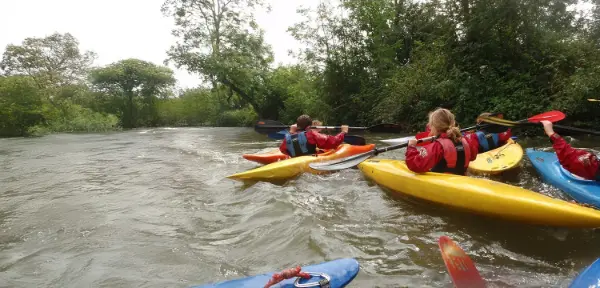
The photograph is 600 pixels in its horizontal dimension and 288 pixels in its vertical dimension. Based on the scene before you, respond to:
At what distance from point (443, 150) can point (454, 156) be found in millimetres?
115

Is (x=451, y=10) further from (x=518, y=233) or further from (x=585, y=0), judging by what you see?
(x=518, y=233)

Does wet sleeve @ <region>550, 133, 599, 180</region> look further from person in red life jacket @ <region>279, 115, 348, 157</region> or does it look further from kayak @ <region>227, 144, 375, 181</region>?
person in red life jacket @ <region>279, 115, 348, 157</region>

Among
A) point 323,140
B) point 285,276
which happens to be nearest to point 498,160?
point 323,140

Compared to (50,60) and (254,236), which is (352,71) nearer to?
(254,236)

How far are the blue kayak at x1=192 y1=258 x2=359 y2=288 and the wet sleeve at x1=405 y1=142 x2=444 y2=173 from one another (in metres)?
1.70

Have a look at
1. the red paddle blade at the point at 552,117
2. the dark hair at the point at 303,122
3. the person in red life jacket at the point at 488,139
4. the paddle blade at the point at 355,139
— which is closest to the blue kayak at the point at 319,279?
the red paddle blade at the point at 552,117

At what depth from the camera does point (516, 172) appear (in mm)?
4273

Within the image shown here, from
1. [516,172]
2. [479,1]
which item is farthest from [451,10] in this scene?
[516,172]

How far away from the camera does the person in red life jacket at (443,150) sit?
9.84 feet

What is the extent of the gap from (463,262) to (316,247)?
3.28ft

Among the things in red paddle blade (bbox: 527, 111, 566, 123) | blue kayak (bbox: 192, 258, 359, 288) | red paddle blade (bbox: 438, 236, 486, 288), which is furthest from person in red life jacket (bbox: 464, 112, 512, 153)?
blue kayak (bbox: 192, 258, 359, 288)

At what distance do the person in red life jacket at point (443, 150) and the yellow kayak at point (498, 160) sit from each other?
42.4 inches

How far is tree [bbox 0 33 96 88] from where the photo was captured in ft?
78.0

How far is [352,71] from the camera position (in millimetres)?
13531
